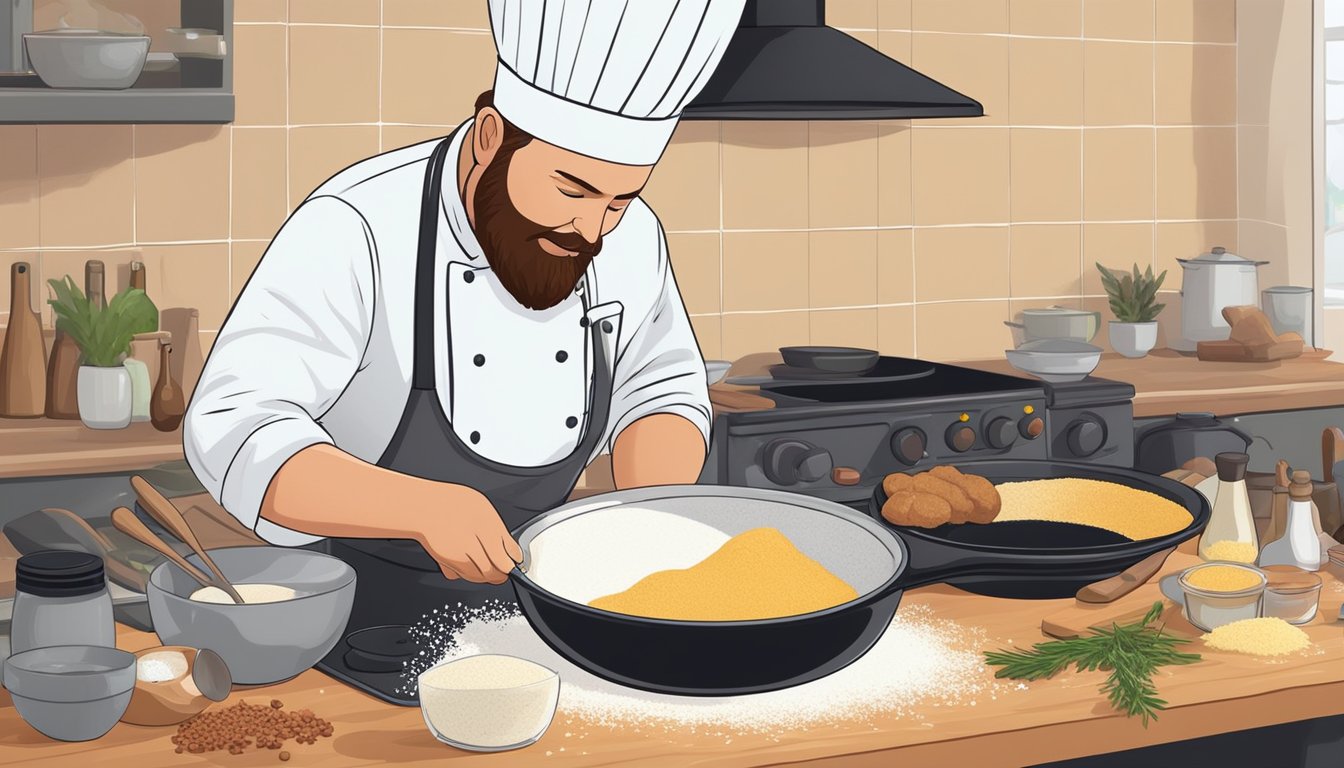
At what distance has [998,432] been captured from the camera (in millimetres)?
2760

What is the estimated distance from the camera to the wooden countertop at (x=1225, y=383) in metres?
3.07

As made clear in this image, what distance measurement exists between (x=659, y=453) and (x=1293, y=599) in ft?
2.71

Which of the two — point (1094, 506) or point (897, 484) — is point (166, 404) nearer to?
point (897, 484)

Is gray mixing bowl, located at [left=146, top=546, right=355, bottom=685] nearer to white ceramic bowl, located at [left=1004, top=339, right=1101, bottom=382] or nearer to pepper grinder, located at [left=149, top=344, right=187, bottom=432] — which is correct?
pepper grinder, located at [left=149, top=344, right=187, bottom=432]

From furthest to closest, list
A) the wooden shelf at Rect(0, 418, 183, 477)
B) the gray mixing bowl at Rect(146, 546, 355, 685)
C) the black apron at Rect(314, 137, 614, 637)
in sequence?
the wooden shelf at Rect(0, 418, 183, 477) → the black apron at Rect(314, 137, 614, 637) → the gray mixing bowl at Rect(146, 546, 355, 685)

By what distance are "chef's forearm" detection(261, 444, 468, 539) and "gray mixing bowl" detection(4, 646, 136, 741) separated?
12.8 inches

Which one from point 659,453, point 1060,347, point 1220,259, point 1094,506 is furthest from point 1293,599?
point 1220,259

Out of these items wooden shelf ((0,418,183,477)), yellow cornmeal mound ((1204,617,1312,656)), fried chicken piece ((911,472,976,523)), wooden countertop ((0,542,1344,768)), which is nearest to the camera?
wooden countertop ((0,542,1344,768))

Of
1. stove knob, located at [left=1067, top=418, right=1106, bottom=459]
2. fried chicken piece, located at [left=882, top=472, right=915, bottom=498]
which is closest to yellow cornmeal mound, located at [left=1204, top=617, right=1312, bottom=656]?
fried chicken piece, located at [left=882, top=472, right=915, bottom=498]

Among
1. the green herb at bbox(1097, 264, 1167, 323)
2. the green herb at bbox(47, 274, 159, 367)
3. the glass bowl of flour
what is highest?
the green herb at bbox(1097, 264, 1167, 323)

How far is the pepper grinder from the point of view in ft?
8.58

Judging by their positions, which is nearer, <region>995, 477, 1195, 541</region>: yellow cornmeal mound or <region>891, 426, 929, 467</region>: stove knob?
<region>995, 477, 1195, 541</region>: yellow cornmeal mound

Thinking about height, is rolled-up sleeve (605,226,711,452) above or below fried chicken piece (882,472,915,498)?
above

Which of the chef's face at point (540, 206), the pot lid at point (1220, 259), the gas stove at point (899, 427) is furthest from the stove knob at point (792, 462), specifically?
the pot lid at point (1220, 259)
